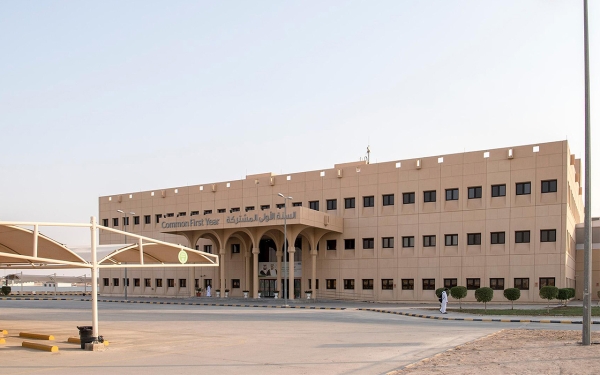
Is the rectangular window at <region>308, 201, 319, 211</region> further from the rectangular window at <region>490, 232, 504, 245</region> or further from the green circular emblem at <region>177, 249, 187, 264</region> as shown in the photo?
the green circular emblem at <region>177, 249, 187, 264</region>

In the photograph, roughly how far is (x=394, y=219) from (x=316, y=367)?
36239 mm

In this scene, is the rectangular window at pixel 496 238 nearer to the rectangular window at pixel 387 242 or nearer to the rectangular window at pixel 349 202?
the rectangular window at pixel 387 242

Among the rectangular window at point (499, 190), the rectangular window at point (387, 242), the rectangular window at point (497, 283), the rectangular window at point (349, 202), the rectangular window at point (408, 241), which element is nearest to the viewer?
the rectangular window at point (497, 283)

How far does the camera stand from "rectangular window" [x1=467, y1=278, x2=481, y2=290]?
45.0 m

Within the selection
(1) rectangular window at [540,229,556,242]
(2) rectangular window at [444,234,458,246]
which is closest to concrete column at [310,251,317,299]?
(2) rectangular window at [444,234,458,246]

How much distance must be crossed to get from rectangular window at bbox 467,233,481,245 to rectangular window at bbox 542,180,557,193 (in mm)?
5713

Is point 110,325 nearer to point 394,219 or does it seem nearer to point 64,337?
point 64,337

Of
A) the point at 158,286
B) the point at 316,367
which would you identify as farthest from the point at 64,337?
the point at 158,286

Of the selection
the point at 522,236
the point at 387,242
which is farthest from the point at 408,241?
the point at 522,236

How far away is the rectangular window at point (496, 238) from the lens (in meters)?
44.5

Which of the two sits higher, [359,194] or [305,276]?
[359,194]

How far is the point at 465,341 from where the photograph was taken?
61.3 feet

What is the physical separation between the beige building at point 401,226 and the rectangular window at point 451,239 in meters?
0.08

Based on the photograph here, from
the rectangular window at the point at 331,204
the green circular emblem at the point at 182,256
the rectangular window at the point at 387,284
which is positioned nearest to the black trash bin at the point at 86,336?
the green circular emblem at the point at 182,256
